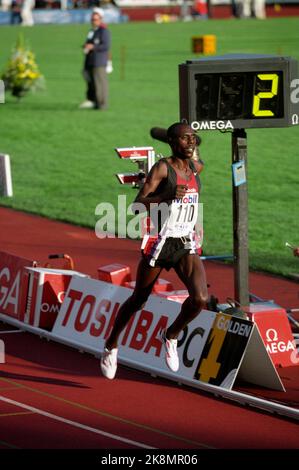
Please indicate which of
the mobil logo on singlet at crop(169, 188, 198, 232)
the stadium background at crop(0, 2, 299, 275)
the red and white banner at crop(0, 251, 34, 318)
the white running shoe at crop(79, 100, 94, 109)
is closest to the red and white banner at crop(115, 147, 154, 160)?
the mobil logo on singlet at crop(169, 188, 198, 232)

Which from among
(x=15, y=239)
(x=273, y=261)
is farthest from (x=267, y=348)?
(x=15, y=239)

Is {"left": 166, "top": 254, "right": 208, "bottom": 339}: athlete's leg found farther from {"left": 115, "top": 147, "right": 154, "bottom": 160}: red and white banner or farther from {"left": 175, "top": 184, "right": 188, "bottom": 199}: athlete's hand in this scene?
{"left": 115, "top": 147, "right": 154, "bottom": 160}: red and white banner

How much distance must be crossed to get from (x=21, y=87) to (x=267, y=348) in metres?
25.6

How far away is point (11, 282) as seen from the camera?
14.6 metres

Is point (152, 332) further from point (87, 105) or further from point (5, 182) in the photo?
point (87, 105)

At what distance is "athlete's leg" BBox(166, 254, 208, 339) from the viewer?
11.3 meters

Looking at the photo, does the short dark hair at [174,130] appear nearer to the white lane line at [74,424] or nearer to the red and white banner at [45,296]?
the white lane line at [74,424]

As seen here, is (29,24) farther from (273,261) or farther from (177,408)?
(177,408)

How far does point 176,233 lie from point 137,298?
727 mm

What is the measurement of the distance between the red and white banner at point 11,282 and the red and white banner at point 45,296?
0.26 m

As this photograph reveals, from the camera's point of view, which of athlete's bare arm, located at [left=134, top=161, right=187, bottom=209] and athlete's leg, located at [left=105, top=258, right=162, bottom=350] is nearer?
athlete's bare arm, located at [left=134, top=161, right=187, bottom=209]

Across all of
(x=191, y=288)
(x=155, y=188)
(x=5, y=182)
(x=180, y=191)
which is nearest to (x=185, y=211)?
(x=180, y=191)

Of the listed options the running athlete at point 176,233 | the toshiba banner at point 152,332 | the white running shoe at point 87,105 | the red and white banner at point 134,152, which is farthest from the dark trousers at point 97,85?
the running athlete at point 176,233

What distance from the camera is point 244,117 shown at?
487 inches
